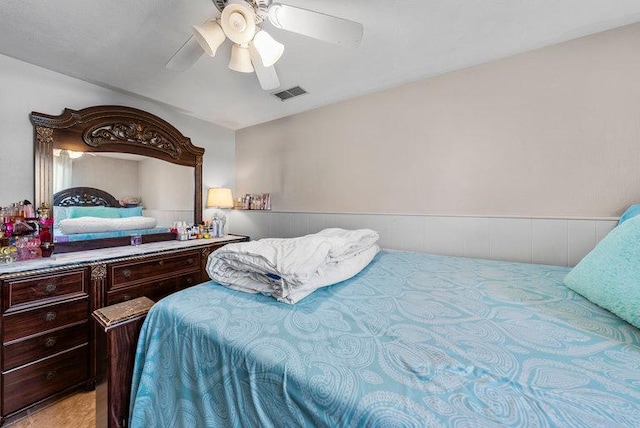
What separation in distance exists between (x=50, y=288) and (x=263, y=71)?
185cm

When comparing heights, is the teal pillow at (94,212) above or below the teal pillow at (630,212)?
below

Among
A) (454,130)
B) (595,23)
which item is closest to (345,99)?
(454,130)

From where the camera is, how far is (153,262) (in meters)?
1.97

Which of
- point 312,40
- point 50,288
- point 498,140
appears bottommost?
point 50,288

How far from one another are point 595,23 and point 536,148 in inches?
28.7

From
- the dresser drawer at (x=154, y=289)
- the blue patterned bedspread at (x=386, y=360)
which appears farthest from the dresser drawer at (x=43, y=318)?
the blue patterned bedspread at (x=386, y=360)

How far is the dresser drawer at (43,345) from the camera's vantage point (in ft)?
4.43

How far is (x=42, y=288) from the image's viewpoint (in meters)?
1.44

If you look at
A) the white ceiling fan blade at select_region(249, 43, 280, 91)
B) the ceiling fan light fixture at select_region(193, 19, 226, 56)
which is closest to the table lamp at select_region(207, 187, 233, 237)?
the white ceiling fan blade at select_region(249, 43, 280, 91)

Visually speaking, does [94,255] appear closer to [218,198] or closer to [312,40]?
[218,198]

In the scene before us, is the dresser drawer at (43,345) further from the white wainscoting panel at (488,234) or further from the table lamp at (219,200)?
the white wainscoting panel at (488,234)

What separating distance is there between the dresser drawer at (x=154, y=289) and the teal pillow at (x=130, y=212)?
714 millimetres

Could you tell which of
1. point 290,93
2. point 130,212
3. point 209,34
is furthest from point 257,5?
point 130,212

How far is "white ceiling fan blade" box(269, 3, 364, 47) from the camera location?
109cm
